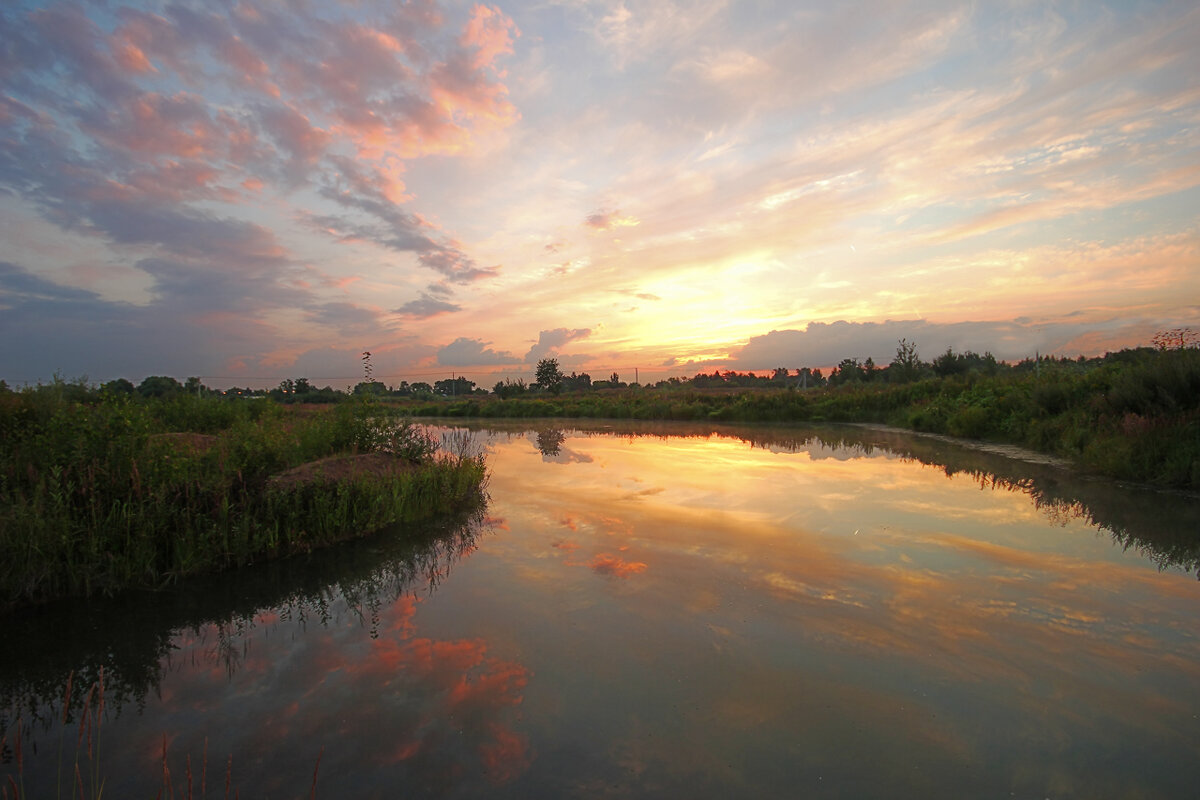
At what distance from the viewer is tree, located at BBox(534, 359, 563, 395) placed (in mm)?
50750

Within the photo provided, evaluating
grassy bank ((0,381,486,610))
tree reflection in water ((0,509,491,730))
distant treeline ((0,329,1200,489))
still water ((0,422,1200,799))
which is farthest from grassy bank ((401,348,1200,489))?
tree reflection in water ((0,509,491,730))

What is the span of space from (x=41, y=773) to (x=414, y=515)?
488cm

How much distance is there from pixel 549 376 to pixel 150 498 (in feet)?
152

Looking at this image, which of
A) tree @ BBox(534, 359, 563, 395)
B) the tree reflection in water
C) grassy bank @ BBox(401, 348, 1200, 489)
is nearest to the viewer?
the tree reflection in water

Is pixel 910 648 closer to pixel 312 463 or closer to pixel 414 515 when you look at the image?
pixel 414 515

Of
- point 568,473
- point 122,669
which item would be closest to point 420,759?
point 122,669

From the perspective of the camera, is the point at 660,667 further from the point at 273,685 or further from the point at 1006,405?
the point at 1006,405

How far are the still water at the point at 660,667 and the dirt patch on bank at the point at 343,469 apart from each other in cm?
109

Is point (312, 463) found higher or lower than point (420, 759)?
higher

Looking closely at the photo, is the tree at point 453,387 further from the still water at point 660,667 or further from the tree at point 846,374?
the still water at point 660,667

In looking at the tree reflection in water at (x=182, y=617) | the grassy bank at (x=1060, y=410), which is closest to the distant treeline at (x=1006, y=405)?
the grassy bank at (x=1060, y=410)

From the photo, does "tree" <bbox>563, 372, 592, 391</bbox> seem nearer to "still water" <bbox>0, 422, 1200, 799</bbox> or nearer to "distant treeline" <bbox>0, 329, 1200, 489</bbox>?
"distant treeline" <bbox>0, 329, 1200, 489</bbox>

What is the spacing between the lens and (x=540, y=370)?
52.9 meters

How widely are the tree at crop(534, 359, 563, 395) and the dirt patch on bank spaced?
4115cm
